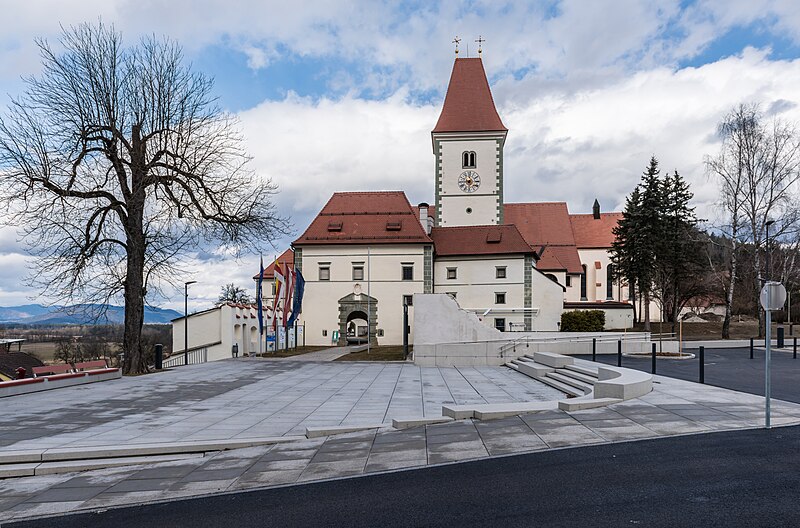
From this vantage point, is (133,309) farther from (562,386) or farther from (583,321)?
(583,321)

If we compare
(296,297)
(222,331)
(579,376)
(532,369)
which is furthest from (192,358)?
(579,376)

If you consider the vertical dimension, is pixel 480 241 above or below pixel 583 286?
above

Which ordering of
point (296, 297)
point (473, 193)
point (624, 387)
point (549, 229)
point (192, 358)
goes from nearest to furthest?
1. point (624, 387)
2. point (296, 297)
3. point (192, 358)
4. point (473, 193)
5. point (549, 229)

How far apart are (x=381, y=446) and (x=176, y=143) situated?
1779 cm

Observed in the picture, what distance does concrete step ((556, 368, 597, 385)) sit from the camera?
1619cm

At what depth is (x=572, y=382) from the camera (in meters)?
16.9

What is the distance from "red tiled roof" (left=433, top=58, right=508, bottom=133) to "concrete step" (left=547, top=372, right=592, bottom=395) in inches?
1753

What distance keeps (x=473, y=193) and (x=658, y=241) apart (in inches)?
698

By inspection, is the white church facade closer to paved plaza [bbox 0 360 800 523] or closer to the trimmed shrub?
the trimmed shrub

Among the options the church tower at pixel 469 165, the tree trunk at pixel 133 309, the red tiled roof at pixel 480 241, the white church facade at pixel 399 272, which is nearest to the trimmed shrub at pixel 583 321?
the white church facade at pixel 399 272

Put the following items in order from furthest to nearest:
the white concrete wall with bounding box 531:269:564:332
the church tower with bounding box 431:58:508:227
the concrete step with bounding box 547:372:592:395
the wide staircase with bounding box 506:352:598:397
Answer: the church tower with bounding box 431:58:508:227 < the white concrete wall with bounding box 531:269:564:332 < the wide staircase with bounding box 506:352:598:397 < the concrete step with bounding box 547:372:592:395

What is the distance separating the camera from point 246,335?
40.4 m

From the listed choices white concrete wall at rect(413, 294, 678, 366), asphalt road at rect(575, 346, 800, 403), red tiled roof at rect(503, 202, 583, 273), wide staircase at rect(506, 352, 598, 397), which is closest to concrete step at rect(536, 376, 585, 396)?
wide staircase at rect(506, 352, 598, 397)

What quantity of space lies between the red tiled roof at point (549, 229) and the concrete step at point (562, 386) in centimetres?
4585
